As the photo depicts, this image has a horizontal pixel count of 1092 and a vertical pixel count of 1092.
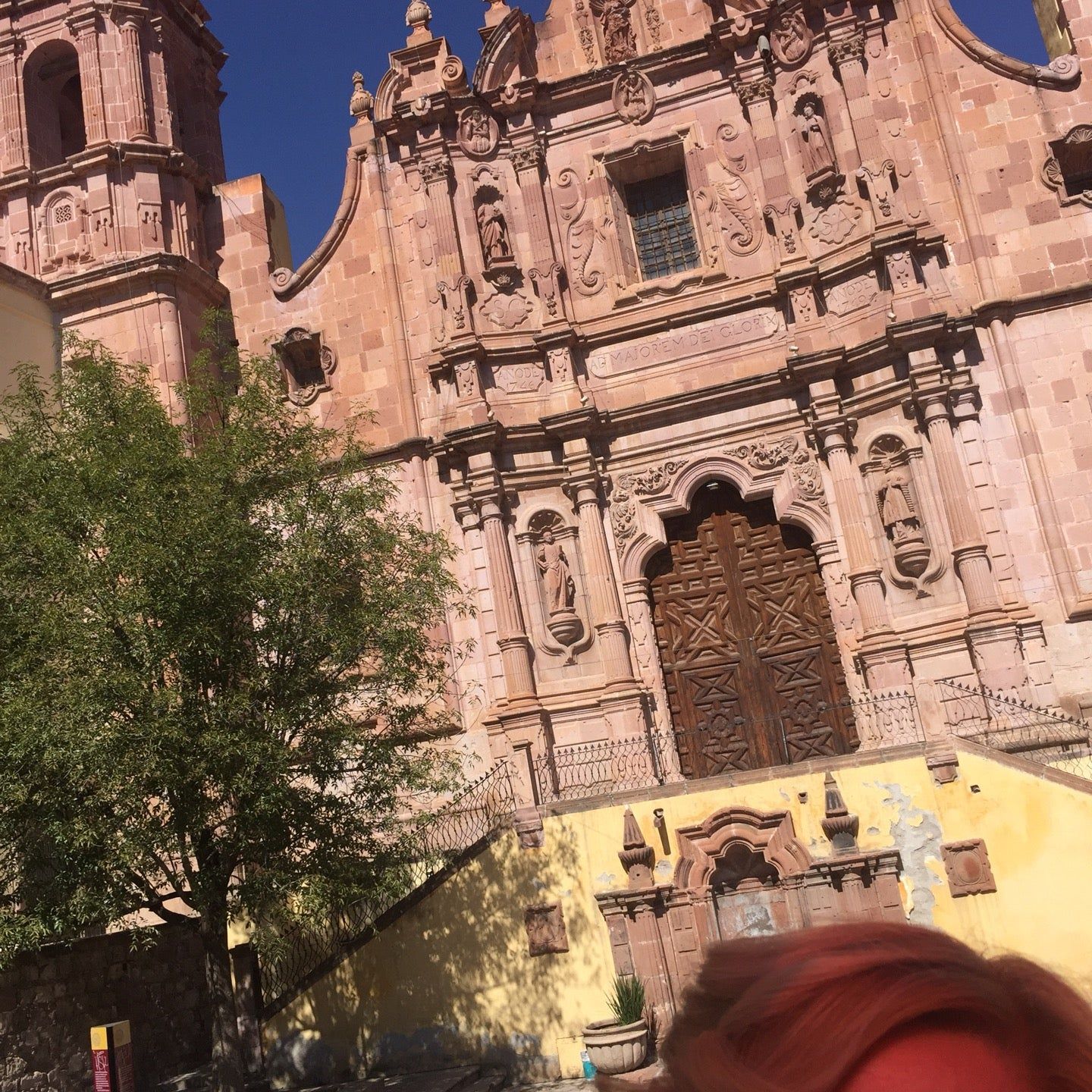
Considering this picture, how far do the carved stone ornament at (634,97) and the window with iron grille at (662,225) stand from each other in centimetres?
106

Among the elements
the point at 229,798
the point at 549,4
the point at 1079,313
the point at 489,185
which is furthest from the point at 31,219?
the point at 1079,313

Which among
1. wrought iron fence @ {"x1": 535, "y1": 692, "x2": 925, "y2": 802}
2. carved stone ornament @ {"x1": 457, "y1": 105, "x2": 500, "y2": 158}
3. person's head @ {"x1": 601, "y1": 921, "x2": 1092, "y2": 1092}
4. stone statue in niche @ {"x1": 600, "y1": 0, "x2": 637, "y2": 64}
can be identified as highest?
stone statue in niche @ {"x1": 600, "y1": 0, "x2": 637, "y2": 64}

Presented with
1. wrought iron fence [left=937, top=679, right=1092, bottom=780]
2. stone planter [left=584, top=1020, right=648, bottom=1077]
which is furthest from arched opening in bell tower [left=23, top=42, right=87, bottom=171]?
wrought iron fence [left=937, top=679, right=1092, bottom=780]

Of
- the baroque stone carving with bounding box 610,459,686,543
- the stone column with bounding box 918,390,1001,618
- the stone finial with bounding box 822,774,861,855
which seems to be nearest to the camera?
the stone finial with bounding box 822,774,861,855

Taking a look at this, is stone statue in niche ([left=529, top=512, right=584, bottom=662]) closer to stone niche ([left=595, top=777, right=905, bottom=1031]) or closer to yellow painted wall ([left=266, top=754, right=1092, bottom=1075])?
yellow painted wall ([left=266, top=754, right=1092, bottom=1075])

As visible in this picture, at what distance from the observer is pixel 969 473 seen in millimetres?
15805

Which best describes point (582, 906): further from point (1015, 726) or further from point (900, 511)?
point (900, 511)

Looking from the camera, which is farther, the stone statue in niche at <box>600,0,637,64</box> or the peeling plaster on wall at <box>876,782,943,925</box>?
the stone statue in niche at <box>600,0,637,64</box>

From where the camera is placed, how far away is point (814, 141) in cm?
1747

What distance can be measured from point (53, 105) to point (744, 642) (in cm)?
1534

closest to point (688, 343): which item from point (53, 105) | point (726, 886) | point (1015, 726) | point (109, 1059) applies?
point (1015, 726)

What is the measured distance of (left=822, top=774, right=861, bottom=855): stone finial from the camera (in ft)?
40.8

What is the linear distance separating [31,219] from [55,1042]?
12895 millimetres

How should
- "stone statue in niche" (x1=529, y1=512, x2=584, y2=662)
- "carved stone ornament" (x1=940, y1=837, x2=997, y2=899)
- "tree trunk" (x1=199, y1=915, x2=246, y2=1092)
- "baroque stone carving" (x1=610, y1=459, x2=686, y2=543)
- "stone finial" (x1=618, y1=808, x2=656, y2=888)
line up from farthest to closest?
"baroque stone carving" (x1=610, y1=459, x2=686, y2=543)
"stone statue in niche" (x1=529, y1=512, x2=584, y2=662)
"stone finial" (x1=618, y1=808, x2=656, y2=888)
"carved stone ornament" (x1=940, y1=837, x2=997, y2=899)
"tree trunk" (x1=199, y1=915, x2=246, y2=1092)
